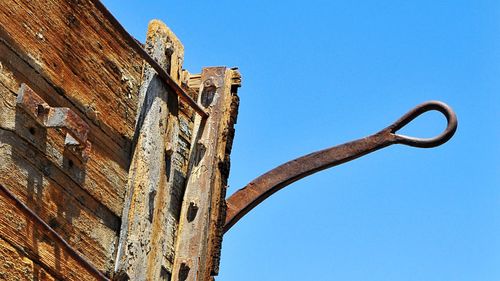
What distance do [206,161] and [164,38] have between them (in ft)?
1.99

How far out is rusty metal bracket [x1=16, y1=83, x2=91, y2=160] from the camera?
4.59m

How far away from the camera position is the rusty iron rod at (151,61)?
5.25m

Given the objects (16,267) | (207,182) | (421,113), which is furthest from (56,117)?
(421,113)

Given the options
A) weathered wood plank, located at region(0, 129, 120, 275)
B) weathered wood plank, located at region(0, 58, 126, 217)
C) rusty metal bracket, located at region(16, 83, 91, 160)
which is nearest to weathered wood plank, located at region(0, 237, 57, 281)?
weathered wood plank, located at region(0, 129, 120, 275)

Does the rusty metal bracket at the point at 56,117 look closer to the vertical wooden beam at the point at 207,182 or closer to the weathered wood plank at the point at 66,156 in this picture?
the weathered wood plank at the point at 66,156

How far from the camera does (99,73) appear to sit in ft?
17.1

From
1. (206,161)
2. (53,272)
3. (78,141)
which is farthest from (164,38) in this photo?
(53,272)

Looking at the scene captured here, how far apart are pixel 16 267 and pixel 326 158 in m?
2.08

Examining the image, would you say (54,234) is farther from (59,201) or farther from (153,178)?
(153,178)

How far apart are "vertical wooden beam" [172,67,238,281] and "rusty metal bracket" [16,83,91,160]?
925 millimetres

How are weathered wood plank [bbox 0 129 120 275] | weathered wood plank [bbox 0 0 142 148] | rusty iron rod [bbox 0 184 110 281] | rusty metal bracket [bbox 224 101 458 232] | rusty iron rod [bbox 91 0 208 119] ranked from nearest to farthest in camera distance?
rusty iron rod [bbox 0 184 110 281] → weathered wood plank [bbox 0 129 120 275] → weathered wood plank [bbox 0 0 142 148] → rusty iron rod [bbox 91 0 208 119] → rusty metal bracket [bbox 224 101 458 232]

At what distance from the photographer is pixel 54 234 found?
4453mm

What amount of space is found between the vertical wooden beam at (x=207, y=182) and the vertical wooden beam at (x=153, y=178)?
0.06 metres

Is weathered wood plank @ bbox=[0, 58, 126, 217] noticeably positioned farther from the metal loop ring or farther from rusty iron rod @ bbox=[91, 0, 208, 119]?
the metal loop ring
